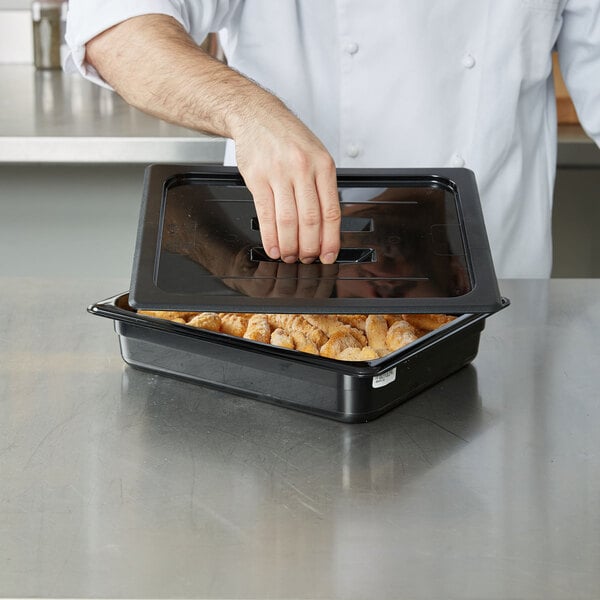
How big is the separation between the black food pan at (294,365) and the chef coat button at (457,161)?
58 cm

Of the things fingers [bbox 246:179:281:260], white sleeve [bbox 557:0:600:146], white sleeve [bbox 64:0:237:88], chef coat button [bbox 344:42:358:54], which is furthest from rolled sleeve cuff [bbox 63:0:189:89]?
white sleeve [bbox 557:0:600:146]

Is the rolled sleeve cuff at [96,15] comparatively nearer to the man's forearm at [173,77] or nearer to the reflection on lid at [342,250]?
the man's forearm at [173,77]

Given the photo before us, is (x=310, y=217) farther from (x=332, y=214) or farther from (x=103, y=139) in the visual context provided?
(x=103, y=139)

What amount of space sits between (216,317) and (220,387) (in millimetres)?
72

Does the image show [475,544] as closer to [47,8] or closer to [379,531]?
[379,531]

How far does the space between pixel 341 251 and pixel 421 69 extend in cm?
62

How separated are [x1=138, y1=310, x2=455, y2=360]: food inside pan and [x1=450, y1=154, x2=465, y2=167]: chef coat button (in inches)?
22.8

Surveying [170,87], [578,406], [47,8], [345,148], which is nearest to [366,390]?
[578,406]

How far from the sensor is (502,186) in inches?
61.6

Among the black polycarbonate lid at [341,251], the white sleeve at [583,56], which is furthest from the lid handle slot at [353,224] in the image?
the white sleeve at [583,56]

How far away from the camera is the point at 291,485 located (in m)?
0.81

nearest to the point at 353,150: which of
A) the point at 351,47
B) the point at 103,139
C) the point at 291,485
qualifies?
the point at 351,47

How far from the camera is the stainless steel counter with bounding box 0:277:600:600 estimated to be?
69cm

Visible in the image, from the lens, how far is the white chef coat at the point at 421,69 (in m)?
1.46
